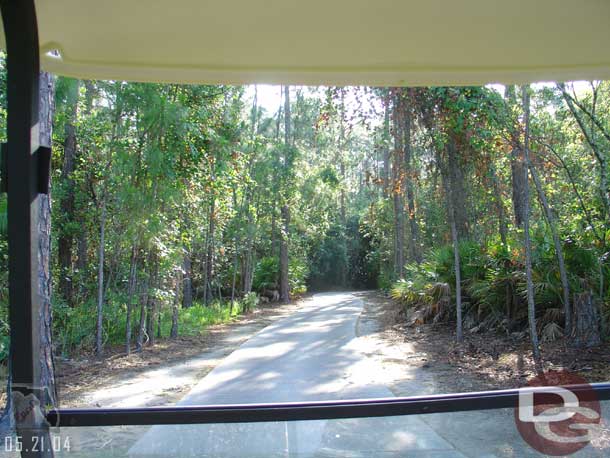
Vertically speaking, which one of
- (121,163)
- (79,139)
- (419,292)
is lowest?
(419,292)

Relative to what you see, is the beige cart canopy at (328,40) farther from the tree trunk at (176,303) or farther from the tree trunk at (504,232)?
the tree trunk at (176,303)

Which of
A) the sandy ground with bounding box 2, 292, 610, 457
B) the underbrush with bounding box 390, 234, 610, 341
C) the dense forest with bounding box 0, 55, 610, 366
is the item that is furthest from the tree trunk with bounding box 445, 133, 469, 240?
the sandy ground with bounding box 2, 292, 610, 457

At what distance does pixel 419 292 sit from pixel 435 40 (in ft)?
37.0

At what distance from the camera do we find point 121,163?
9469 mm

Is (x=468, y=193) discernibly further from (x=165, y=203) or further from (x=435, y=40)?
(x=435, y=40)

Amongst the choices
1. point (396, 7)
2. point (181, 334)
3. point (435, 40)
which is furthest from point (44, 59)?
point (181, 334)

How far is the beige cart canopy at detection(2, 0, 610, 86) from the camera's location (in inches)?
71.1

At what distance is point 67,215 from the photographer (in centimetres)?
1065

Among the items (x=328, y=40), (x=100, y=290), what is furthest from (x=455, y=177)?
(x=328, y=40)

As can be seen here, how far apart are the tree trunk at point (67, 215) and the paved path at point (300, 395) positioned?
379 cm

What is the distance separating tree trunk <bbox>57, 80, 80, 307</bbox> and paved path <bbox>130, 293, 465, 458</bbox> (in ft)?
12.4

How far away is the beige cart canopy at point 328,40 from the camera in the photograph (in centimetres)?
180

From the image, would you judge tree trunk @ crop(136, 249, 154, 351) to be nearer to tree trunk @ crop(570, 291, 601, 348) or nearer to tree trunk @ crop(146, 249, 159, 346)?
tree trunk @ crop(146, 249, 159, 346)

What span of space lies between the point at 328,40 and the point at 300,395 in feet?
17.5
